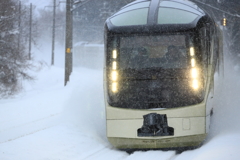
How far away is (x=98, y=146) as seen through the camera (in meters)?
9.73

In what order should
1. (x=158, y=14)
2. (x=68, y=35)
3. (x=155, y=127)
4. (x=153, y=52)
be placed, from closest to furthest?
(x=155, y=127) < (x=153, y=52) < (x=158, y=14) < (x=68, y=35)

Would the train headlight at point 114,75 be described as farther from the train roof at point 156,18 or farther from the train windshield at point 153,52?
the train roof at point 156,18

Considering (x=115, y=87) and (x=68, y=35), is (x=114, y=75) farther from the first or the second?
(x=68, y=35)

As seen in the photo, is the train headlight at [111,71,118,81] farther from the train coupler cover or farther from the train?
the train coupler cover

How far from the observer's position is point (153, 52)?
934cm

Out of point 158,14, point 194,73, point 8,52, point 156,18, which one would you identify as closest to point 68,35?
point 8,52

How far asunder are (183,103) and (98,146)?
2.23 metres

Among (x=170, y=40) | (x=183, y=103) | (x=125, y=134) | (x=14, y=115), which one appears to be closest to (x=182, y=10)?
(x=170, y=40)

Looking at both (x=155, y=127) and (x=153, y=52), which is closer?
(x=155, y=127)

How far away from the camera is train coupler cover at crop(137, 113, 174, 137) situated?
8.78m

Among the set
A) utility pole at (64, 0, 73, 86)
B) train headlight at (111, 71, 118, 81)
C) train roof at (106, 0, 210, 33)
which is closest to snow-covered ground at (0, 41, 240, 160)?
train headlight at (111, 71, 118, 81)

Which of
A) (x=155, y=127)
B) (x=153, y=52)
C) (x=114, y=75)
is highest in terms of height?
(x=153, y=52)

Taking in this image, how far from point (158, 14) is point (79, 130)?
3.75m

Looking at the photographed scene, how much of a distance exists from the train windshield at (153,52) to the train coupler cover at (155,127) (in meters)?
1.08
